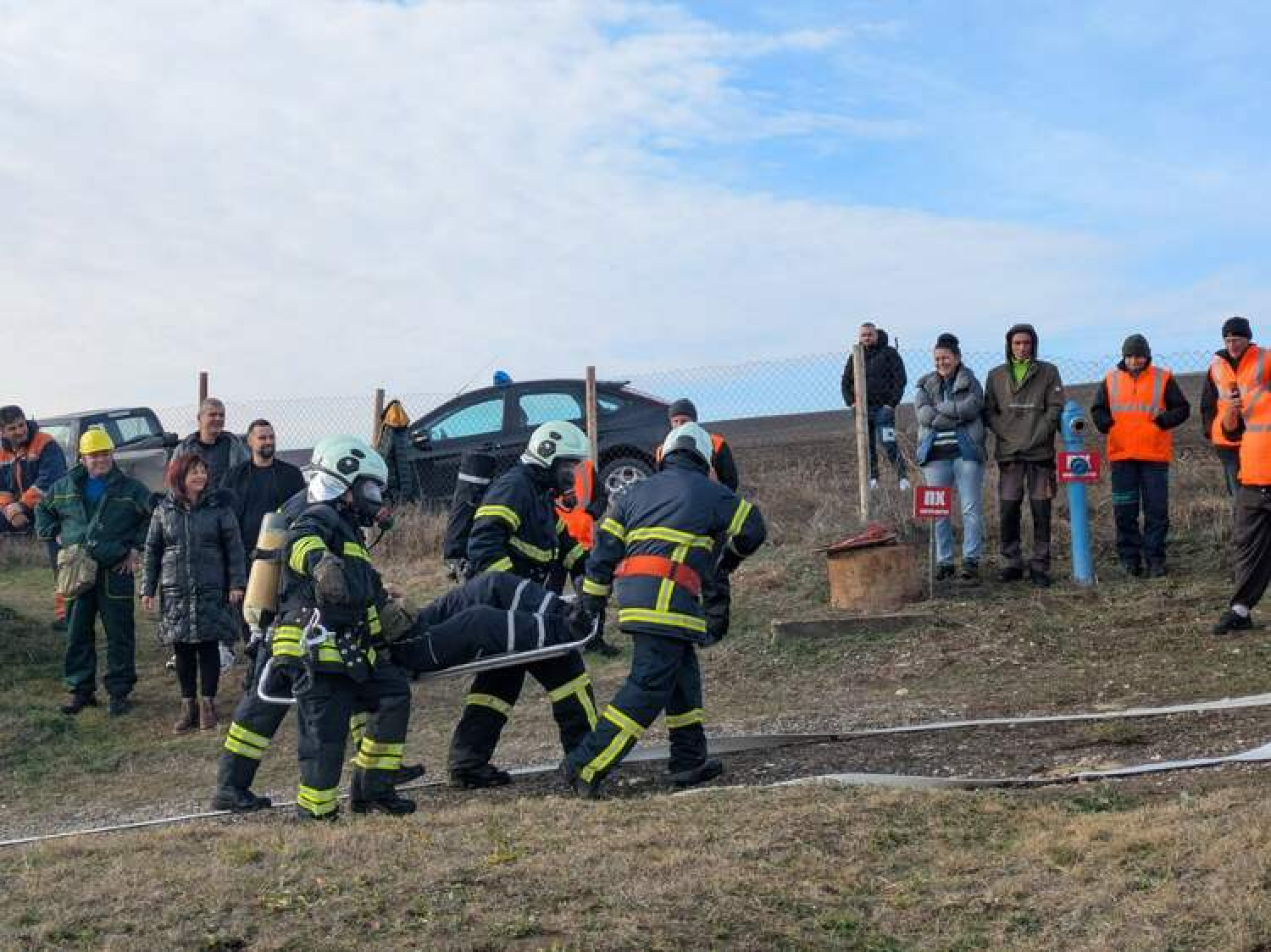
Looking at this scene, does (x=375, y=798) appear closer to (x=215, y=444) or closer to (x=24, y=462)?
(x=215, y=444)

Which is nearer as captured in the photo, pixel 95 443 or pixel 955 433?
pixel 95 443

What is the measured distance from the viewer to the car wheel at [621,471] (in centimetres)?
1645

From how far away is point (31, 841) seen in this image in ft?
27.1

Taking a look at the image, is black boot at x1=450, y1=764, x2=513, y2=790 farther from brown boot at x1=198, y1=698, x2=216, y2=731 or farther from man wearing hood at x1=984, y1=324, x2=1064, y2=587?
man wearing hood at x1=984, y1=324, x2=1064, y2=587

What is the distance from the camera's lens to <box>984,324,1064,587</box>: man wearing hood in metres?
13.2

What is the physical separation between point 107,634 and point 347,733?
526 cm

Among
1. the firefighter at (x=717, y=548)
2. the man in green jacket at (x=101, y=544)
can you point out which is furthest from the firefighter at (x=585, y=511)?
the man in green jacket at (x=101, y=544)

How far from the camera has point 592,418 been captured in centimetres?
1636

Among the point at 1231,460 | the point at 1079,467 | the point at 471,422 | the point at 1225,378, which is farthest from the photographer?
the point at 471,422

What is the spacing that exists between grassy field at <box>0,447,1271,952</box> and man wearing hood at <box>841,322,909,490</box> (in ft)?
14.8

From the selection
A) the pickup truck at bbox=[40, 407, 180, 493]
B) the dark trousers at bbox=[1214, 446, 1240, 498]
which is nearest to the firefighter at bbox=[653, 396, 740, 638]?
the dark trousers at bbox=[1214, 446, 1240, 498]

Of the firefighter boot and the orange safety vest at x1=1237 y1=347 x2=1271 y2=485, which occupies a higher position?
the orange safety vest at x1=1237 y1=347 x2=1271 y2=485

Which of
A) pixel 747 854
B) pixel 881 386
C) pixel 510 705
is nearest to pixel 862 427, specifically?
pixel 881 386

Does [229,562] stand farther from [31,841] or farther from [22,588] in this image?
[22,588]
